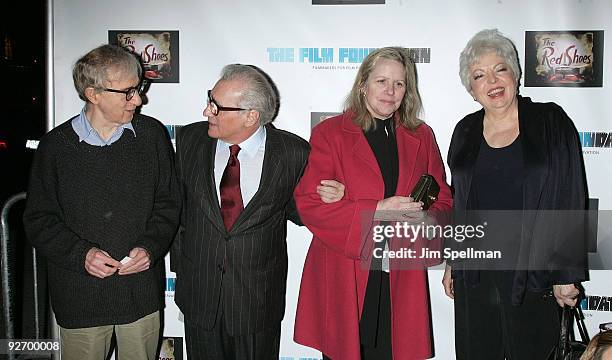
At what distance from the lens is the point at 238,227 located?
8.41ft

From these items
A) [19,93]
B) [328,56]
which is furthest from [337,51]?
[19,93]

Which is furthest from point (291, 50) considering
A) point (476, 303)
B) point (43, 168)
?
point (476, 303)

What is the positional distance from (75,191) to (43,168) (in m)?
0.17

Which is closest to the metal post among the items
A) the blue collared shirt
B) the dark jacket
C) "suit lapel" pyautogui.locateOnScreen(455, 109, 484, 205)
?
the blue collared shirt

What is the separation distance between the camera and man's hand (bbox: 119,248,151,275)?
2.50 metres

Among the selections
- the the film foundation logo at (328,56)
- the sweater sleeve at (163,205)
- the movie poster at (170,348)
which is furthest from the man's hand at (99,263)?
the the film foundation logo at (328,56)

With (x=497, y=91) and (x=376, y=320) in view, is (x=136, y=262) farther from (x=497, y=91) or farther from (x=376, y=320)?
(x=497, y=91)

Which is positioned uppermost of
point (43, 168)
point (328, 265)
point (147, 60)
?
point (147, 60)

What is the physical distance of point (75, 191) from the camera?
8.09ft

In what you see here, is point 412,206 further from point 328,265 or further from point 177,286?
point 177,286

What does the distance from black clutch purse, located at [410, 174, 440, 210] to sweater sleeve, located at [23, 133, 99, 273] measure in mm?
1397

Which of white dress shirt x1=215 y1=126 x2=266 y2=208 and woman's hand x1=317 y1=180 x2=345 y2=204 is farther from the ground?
white dress shirt x1=215 y1=126 x2=266 y2=208

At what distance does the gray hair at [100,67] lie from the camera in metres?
2.46

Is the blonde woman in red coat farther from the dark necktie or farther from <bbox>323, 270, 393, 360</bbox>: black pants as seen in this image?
the dark necktie
